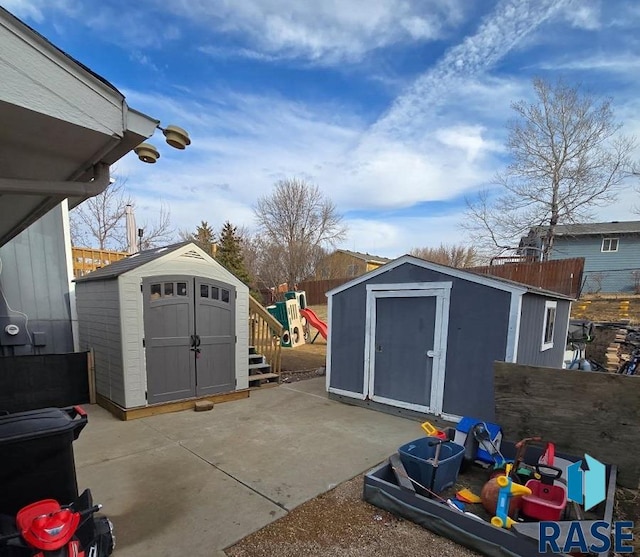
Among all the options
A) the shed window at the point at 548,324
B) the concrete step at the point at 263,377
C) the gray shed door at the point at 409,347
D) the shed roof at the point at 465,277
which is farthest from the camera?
the concrete step at the point at 263,377

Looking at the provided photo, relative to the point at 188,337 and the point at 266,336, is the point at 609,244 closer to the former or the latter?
the point at 266,336

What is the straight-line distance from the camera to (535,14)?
554cm

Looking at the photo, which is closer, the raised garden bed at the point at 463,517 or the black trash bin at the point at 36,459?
the black trash bin at the point at 36,459

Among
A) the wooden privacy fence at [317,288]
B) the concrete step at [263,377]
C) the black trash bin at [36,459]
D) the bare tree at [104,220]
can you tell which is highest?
the bare tree at [104,220]

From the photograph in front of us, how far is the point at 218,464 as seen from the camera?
3322 millimetres

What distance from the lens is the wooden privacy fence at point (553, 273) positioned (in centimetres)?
1262

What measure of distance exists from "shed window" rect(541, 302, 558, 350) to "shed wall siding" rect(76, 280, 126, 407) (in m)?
6.23

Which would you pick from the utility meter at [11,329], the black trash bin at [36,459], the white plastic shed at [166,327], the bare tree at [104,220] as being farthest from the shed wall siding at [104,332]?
the bare tree at [104,220]

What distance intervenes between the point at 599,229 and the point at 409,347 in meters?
21.2

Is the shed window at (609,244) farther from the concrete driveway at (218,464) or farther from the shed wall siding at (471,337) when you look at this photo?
the concrete driveway at (218,464)

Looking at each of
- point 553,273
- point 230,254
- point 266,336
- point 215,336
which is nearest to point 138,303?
point 215,336

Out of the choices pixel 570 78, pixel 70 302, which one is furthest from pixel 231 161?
pixel 570 78

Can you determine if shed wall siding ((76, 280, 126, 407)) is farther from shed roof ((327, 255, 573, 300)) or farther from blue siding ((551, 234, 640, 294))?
blue siding ((551, 234, 640, 294))

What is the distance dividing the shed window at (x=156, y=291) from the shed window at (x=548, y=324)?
5716 millimetres
